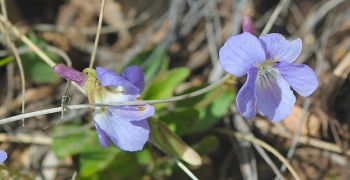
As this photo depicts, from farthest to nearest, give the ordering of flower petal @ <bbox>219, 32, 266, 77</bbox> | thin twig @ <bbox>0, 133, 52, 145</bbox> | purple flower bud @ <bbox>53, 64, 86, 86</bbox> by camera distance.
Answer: thin twig @ <bbox>0, 133, 52, 145</bbox>, purple flower bud @ <bbox>53, 64, 86, 86</bbox>, flower petal @ <bbox>219, 32, 266, 77</bbox>

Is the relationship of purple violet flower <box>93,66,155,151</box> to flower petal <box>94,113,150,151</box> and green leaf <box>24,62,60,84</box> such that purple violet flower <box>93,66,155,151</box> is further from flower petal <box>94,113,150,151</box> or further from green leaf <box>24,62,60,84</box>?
green leaf <box>24,62,60,84</box>

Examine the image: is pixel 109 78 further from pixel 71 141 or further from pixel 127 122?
pixel 71 141

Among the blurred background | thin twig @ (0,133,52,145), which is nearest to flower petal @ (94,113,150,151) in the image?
the blurred background

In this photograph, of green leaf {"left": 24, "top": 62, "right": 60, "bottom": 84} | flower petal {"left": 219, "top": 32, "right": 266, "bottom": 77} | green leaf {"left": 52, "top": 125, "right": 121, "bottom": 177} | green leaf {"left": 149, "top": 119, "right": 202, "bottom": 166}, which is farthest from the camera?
green leaf {"left": 24, "top": 62, "right": 60, "bottom": 84}

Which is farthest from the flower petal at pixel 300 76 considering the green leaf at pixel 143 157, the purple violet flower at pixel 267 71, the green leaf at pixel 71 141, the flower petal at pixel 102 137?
the green leaf at pixel 71 141

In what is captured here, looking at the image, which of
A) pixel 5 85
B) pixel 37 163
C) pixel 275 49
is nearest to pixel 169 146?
pixel 275 49

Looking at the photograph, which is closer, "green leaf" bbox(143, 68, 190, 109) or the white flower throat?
the white flower throat
